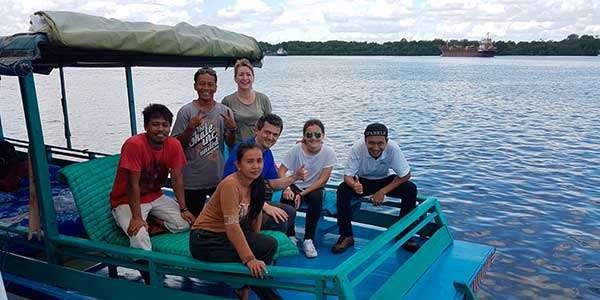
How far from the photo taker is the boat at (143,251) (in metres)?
3.60

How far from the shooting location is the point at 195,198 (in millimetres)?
5098

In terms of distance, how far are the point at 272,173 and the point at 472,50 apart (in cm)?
14029

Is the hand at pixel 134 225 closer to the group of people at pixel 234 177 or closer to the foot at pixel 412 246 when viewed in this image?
the group of people at pixel 234 177

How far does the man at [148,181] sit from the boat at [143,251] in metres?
0.18

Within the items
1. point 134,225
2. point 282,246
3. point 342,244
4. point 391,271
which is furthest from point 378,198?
point 134,225

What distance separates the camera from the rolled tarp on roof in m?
3.59

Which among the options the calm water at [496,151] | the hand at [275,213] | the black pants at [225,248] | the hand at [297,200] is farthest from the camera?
the calm water at [496,151]

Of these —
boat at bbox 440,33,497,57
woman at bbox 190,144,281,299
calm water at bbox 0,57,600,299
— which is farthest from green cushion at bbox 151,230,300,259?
boat at bbox 440,33,497,57

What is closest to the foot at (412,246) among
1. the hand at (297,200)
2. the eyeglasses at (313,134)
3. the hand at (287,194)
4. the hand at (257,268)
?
the hand at (297,200)

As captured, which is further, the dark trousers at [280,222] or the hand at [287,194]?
the hand at [287,194]

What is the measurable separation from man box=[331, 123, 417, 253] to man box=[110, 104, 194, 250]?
1.65 meters

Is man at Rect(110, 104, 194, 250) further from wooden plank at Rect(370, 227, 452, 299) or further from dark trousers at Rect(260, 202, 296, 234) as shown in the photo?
wooden plank at Rect(370, 227, 452, 299)

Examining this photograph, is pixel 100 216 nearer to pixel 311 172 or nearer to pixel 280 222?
pixel 280 222

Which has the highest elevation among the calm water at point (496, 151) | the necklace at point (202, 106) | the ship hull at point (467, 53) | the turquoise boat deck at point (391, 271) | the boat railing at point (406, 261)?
→ the ship hull at point (467, 53)
